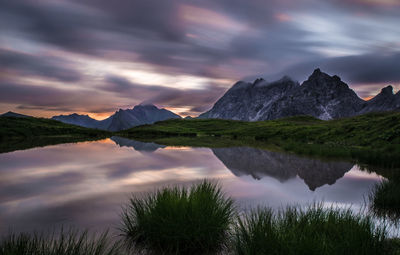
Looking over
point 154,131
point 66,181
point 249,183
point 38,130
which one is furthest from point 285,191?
point 154,131

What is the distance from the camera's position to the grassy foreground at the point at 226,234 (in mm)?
5953

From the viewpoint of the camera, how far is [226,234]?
8.24m

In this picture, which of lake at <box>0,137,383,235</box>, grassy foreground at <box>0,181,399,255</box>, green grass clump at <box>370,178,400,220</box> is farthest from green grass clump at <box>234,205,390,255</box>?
green grass clump at <box>370,178,400,220</box>

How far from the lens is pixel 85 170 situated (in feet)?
75.6

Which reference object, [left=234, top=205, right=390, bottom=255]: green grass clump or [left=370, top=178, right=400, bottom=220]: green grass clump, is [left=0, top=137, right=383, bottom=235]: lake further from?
[left=234, top=205, right=390, bottom=255]: green grass clump

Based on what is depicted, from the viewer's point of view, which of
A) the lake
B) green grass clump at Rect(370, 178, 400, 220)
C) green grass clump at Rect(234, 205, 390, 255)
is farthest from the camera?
green grass clump at Rect(370, 178, 400, 220)

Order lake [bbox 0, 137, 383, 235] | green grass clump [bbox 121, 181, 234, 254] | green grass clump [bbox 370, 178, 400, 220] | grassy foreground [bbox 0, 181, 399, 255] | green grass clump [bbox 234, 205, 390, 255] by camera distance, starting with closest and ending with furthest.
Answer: green grass clump [bbox 234, 205, 390, 255], grassy foreground [bbox 0, 181, 399, 255], green grass clump [bbox 121, 181, 234, 254], lake [bbox 0, 137, 383, 235], green grass clump [bbox 370, 178, 400, 220]

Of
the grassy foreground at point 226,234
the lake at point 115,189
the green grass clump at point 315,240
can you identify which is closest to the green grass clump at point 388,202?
the lake at point 115,189

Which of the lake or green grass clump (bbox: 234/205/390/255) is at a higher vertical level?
green grass clump (bbox: 234/205/390/255)

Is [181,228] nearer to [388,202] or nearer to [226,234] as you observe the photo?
[226,234]

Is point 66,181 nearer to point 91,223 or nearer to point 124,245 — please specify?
point 91,223

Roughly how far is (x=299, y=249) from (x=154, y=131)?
438 feet

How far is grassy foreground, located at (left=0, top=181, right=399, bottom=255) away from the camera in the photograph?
19.5ft

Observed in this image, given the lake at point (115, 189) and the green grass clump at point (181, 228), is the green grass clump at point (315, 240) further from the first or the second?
the lake at point (115, 189)
